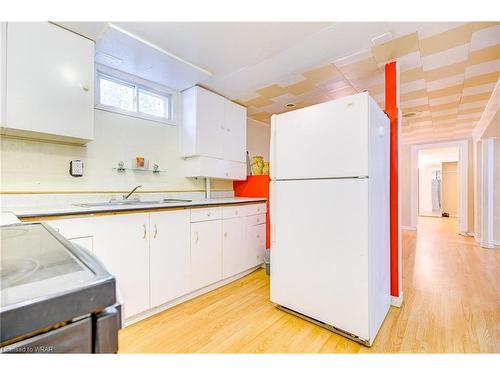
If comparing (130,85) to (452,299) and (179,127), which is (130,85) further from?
(452,299)

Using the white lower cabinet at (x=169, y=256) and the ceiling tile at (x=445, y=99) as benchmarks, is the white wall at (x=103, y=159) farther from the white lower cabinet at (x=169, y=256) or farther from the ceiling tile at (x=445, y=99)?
the ceiling tile at (x=445, y=99)

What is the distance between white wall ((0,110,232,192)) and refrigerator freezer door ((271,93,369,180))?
54.2 inches

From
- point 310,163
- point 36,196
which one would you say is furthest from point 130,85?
point 310,163

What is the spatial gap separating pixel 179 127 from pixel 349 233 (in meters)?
2.25

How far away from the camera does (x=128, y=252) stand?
180 cm

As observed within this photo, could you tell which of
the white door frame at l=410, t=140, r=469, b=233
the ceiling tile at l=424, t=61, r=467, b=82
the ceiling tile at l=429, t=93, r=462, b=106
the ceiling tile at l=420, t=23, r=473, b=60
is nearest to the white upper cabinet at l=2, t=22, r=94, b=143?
the ceiling tile at l=420, t=23, r=473, b=60

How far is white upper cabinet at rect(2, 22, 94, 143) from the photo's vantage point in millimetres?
1560

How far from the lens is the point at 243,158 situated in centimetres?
338

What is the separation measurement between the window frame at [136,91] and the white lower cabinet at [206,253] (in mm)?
1312

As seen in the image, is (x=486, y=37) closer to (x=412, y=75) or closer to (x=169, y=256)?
(x=412, y=75)

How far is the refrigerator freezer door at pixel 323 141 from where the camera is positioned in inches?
61.8

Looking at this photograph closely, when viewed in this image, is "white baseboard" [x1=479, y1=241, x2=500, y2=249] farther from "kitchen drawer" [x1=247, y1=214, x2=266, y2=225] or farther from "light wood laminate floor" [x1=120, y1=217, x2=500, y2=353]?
"kitchen drawer" [x1=247, y1=214, x2=266, y2=225]

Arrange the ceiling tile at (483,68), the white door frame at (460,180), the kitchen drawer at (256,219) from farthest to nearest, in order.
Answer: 1. the white door frame at (460,180)
2. the kitchen drawer at (256,219)
3. the ceiling tile at (483,68)

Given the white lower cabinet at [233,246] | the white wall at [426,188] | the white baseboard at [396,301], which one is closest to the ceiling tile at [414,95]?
the white baseboard at [396,301]
